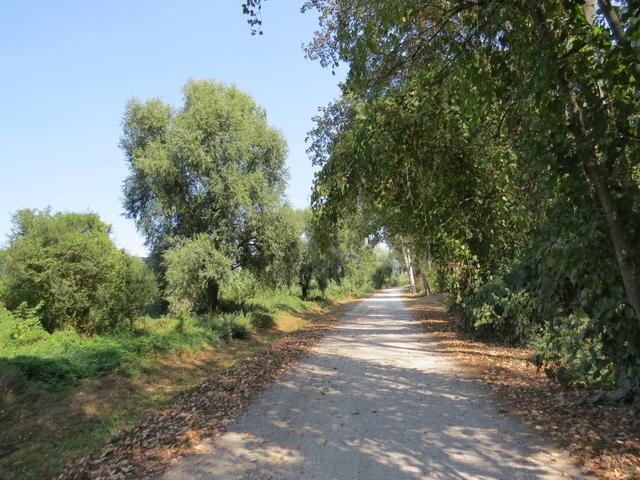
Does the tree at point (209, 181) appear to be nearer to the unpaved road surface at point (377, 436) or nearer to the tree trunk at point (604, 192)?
the unpaved road surface at point (377, 436)

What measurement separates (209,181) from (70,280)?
25.2 feet

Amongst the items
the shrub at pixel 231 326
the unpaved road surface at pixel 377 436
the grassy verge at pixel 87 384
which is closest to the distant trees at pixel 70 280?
the grassy verge at pixel 87 384

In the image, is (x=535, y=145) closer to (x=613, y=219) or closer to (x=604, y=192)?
(x=604, y=192)

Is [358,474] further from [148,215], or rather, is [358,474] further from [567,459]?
[148,215]

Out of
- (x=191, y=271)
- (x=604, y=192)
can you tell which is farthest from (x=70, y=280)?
(x=604, y=192)

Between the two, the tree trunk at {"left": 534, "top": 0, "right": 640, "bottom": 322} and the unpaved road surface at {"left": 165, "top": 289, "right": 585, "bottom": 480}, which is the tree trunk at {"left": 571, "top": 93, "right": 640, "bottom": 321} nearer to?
the tree trunk at {"left": 534, "top": 0, "right": 640, "bottom": 322}

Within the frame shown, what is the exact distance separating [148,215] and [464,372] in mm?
17884

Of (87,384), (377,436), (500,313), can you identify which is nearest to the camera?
(377,436)

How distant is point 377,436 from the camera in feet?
18.2

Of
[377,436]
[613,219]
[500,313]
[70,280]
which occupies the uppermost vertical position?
[70,280]

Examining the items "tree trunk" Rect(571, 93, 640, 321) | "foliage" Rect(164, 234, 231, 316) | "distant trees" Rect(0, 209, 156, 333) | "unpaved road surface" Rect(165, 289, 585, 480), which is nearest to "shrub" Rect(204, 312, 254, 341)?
"foliage" Rect(164, 234, 231, 316)

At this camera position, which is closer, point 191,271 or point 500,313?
point 500,313

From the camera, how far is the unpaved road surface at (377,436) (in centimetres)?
454

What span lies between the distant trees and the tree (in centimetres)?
381
